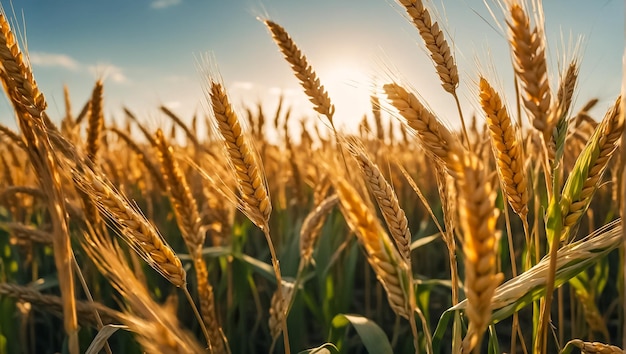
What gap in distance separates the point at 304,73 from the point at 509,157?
0.78m

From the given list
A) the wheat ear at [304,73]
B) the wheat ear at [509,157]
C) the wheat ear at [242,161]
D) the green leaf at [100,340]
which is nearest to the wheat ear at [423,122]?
the wheat ear at [509,157]

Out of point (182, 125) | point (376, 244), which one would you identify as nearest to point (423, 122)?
point (376, 244)

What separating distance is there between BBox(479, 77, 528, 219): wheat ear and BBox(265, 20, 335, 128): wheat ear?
1.91 ft

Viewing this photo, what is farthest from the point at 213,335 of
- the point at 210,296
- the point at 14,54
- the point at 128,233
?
the point at 14,54

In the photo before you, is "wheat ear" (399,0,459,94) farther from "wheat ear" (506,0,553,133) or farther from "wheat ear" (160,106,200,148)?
"wheat ear" (160,106,200,148)

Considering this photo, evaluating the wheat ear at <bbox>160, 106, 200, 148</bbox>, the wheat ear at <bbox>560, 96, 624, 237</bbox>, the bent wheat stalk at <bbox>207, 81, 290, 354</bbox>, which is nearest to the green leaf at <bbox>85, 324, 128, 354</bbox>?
the bent wheat stalk at <bbox>207, 81, 290, 354</bbox>

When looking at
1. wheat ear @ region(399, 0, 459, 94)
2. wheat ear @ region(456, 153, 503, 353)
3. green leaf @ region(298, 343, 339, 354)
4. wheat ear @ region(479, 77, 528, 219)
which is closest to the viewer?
wheat ear @ region(456, 153, 503, 353)

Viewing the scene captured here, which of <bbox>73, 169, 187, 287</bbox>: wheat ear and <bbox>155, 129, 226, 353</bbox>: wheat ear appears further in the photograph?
<bbox>155, 129, 226, 353</bbox>: wheat ear

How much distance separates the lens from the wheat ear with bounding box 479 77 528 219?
1.13 meters

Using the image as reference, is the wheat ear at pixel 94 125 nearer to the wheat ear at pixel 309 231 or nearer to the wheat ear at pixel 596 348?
the wheat ear at pixel 309 231

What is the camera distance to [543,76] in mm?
909

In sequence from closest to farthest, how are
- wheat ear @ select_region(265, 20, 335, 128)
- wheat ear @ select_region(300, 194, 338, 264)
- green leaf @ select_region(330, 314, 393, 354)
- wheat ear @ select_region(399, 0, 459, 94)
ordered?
wheat ear @ select_region(399, 0, 459, 94) < green leaf @ select_region(330, 314, 393, 354) < wheat ear @ select_region(265, 20, 335, 128) < wheat ear @ select_region(300, 194, 338, 264)

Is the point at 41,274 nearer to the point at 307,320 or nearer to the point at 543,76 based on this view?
the point at 307,320

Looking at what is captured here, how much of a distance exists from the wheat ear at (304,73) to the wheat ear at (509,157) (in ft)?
1.91
